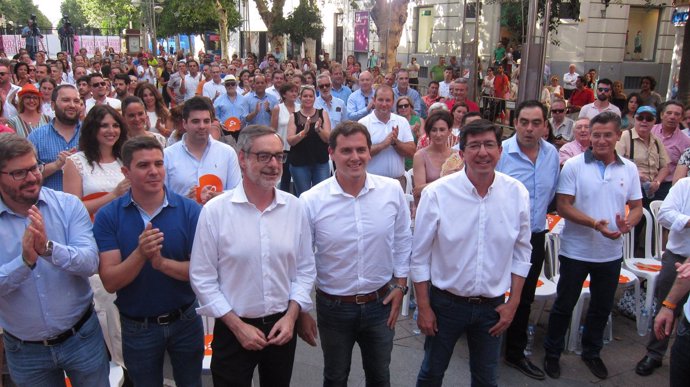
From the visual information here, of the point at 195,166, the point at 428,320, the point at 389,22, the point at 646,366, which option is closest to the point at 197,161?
the point at 195,166

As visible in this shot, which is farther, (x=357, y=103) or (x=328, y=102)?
(x=357, y=103)

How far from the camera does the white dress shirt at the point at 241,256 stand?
8.63 ft

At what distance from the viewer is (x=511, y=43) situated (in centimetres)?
2064

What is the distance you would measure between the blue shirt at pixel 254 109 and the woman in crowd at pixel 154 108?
2215mm

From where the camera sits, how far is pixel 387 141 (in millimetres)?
5605

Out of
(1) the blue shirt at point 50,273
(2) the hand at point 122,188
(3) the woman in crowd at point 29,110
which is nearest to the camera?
(1) the blue shirt at point 50,273

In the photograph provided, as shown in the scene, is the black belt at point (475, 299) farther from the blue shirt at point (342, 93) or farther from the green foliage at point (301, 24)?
the green foliage at point (301, 24)

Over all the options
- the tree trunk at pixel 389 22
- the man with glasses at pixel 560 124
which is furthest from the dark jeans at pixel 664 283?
the tree trunk at pixel 389 22

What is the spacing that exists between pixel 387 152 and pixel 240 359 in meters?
3.37

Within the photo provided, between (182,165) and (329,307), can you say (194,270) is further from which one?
(182,165)

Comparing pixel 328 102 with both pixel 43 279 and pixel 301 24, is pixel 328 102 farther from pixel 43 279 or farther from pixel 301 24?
pixel 301 24

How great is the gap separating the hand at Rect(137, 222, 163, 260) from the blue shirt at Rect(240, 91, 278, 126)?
6.36 meters

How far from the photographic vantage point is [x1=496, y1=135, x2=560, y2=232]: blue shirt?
12.9 feet

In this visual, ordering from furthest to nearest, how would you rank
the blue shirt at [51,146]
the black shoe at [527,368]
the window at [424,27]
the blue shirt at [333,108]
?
the window at [424,27] < the blue shirt at [333,108] < the blue shirt at [51,146] < the black shoe at [527,368]
